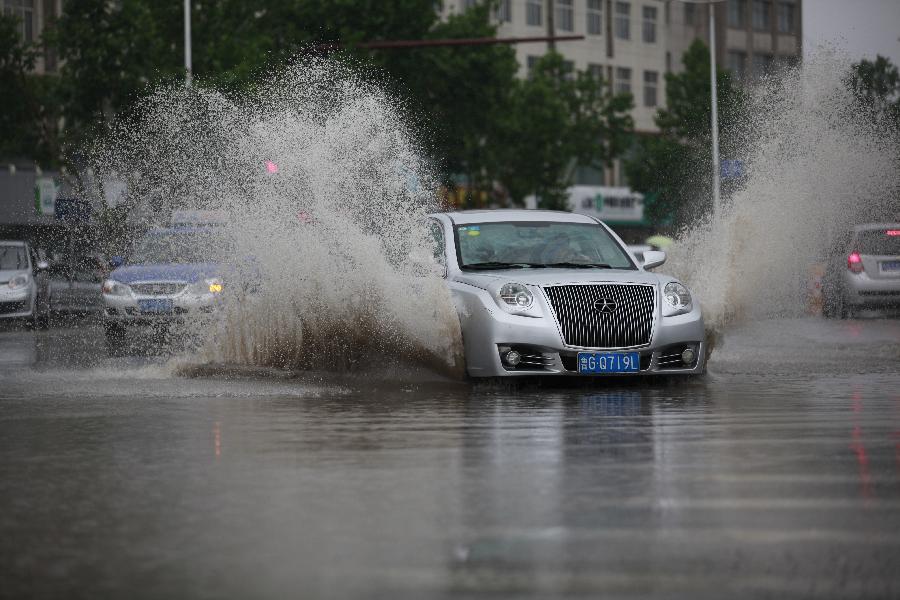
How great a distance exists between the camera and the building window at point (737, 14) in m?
89.6

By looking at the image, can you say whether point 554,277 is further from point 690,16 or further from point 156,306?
point 690,16

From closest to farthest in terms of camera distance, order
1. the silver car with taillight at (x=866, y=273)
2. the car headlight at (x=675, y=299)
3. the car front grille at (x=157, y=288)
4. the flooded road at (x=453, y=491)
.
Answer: the flooded road at (x=453, y=491) < the car headlight at (x=675, y=299) < the car front grille at (x=157, y=288) < the silver car with taillight at (x=866, y=273)

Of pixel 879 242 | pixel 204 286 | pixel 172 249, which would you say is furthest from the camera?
pixel 879 242

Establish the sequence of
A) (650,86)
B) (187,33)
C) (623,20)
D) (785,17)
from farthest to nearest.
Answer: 1. (785,17)
2. (650,86)
3. (623,20)
4. (187,33)

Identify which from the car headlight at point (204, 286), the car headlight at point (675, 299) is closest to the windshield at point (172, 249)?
the car headlight at point (204, 286)

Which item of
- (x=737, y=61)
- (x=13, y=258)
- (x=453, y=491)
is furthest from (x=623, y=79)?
(x=453, y=491)

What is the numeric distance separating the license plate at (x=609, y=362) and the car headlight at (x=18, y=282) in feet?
57.9

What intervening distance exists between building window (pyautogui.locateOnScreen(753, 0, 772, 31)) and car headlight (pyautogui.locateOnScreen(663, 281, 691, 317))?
78.6 metres

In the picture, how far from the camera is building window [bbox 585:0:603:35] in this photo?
3282 inches

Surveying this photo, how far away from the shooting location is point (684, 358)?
14680mm

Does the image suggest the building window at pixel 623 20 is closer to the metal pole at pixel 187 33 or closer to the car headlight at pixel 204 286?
the metal pole at pixel 187 33

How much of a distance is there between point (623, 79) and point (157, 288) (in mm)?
65256

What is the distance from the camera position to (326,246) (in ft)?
55.4

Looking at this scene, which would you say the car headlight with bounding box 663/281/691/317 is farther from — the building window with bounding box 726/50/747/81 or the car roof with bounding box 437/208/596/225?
the building window with bounding box 726/50/747/81
